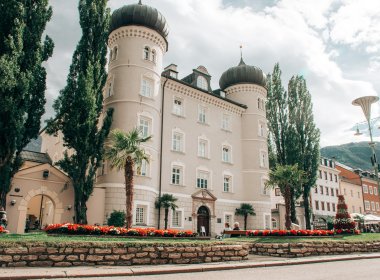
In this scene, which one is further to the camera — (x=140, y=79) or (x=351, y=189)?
(x=351, y=189)

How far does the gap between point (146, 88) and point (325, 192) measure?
4326cm

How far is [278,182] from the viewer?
27.6 metres

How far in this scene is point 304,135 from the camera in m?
37.4

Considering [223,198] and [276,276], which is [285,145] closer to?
[223,198]

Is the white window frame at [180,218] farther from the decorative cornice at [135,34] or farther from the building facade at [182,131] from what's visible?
the decorative cornice at [135,34]

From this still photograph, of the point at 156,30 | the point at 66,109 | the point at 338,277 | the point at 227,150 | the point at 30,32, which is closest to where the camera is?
the point at 338,277

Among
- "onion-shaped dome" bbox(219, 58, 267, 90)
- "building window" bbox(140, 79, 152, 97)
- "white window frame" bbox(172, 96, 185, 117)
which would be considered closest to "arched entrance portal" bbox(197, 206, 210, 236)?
"white window frame" bbox(172, 96, 185, 117)

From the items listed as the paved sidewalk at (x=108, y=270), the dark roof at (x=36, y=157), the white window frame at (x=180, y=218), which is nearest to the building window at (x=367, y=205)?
the white window frame at (x=180, y=218)

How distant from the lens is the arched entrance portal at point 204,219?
3035 centimetres

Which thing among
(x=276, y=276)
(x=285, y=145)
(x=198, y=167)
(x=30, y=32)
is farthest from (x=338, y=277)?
(x=285, y=145)

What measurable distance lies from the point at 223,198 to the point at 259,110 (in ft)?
37.3

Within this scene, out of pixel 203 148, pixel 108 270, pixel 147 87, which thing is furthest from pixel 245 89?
pixel 108 270

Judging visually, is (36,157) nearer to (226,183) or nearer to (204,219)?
(204,219)

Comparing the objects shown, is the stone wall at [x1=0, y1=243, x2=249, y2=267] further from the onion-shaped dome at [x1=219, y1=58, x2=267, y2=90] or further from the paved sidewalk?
the onion-shaped dome at [x1=219, y1=58, x2=267, y2=90]
